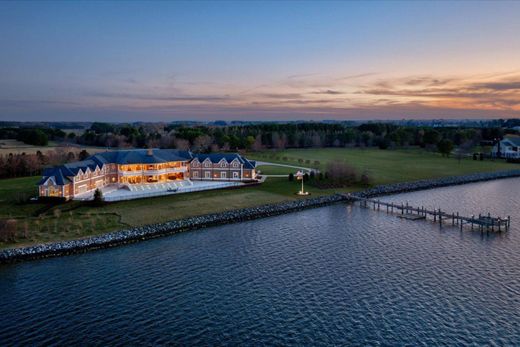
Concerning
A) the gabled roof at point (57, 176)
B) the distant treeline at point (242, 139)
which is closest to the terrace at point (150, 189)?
the gabled roof at point (57, 176)

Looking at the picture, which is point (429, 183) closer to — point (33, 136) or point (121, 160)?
point (121, 160)

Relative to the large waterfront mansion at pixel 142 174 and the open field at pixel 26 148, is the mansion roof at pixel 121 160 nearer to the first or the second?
the large waterfront mansion at pixel 142 174

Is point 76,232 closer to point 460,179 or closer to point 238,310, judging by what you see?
point 238,310

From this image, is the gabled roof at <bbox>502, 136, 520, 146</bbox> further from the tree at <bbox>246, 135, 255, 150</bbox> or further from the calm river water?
the calm river water

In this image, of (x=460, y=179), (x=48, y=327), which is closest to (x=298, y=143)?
(x=460, y=179)

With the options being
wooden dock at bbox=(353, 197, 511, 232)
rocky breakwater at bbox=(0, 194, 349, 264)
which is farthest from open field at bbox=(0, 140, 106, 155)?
wooden dock at bbox=(353, 197, 511, 232)

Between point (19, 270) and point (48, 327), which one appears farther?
point (19, 270)
